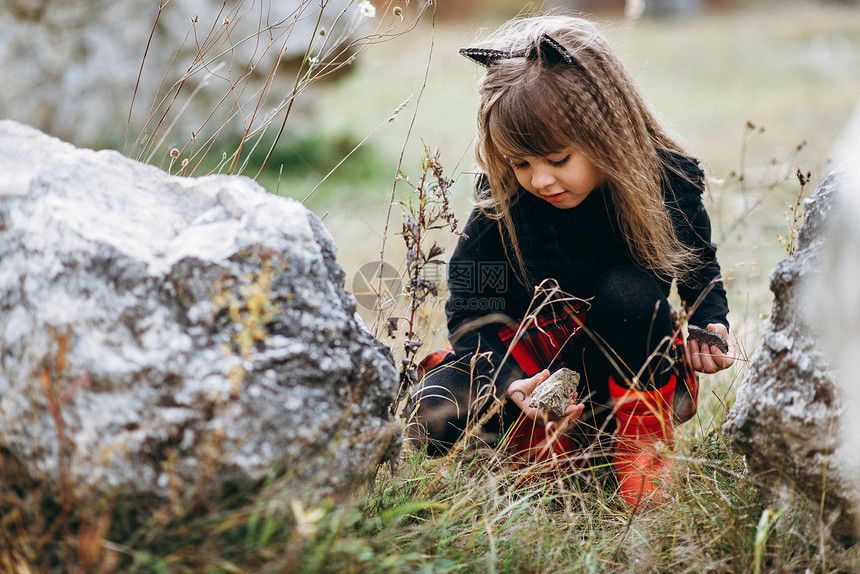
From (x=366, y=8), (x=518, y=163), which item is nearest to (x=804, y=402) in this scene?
(x=518, y=163)

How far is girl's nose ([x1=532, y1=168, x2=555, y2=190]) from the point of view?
5.93ft

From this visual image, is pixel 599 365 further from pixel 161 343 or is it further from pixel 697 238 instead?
pixel 161 343

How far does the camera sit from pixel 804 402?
4.28ft

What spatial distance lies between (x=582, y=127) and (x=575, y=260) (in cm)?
39

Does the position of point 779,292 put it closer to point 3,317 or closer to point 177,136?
point 3,317

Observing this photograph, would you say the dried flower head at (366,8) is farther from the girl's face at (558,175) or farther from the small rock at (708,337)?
the small rock at (708,337)

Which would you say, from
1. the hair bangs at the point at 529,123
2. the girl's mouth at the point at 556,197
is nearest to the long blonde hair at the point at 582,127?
the hair bangs at the point at 529,123

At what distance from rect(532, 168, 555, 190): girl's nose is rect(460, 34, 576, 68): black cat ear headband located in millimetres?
282

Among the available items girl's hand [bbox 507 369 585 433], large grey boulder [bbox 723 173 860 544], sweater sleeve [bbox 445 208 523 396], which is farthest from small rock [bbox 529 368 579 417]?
large grey boulder [bbox 723 173 860 544]

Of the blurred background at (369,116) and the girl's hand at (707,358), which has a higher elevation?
the blurred background at (369,116)

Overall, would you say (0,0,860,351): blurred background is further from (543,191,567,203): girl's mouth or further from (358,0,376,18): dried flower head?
(543,191,567,203): girl's mouth

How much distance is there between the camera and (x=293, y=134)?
6113mm

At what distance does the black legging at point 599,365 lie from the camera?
1.80 metres

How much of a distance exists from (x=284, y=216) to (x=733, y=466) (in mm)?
1194
